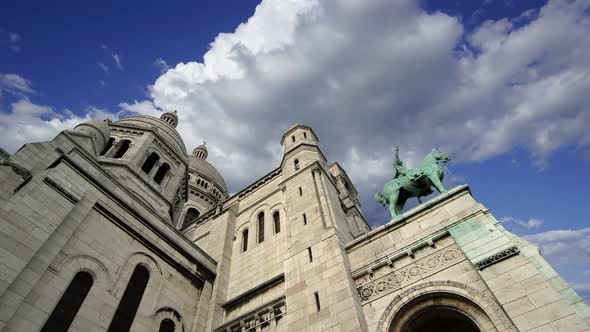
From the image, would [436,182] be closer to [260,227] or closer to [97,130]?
[260,227]

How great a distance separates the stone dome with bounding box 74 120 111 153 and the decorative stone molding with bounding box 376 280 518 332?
58.7 ft

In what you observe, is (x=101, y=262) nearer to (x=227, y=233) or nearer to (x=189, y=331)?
(x=189, y=331)

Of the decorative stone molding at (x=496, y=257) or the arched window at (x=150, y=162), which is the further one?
the arched window at (x=150, y=162)

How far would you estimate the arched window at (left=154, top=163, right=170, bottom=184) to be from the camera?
23656 millimetres

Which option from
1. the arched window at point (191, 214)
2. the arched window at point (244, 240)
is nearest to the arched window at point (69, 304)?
the arched window at point (244, 240)

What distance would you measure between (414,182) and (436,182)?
3.39 ft

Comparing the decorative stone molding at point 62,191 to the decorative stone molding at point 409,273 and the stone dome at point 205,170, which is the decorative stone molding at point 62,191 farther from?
the stone dome at point 205,170

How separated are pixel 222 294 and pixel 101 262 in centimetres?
582

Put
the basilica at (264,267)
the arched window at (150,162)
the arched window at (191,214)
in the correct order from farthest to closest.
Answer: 1. the arched window at (191,214)
2. the arched window at (150,162)
3. the basilica at (264,267)

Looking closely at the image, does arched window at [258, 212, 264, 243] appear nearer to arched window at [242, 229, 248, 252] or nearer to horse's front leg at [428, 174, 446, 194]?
arched window at [242, 229, 248, 252]

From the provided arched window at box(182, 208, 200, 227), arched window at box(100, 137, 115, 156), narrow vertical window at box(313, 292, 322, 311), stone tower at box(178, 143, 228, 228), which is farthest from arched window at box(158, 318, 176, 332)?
arched window at box(182, 208, 200, 227)

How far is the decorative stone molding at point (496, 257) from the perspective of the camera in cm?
888

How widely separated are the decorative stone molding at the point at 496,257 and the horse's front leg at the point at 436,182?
355 centimetres

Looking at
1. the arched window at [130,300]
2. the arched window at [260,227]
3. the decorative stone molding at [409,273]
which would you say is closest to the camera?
the decorative stone molding at [409,273]
